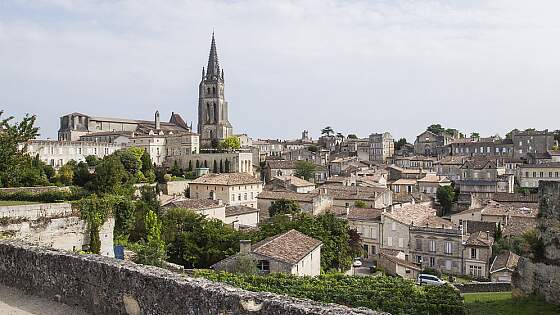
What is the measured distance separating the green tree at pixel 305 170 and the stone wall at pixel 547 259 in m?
65.3

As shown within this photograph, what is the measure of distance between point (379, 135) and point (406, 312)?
92.3 meters

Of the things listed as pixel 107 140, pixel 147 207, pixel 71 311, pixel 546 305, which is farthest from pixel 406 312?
pixel 107 140

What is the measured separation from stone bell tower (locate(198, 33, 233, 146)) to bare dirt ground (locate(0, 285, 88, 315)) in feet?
320

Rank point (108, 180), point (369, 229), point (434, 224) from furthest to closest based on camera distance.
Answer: point (369, 229)
point (434, 224)
point (108, 180)

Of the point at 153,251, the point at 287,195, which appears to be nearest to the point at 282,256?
the point at 153,251

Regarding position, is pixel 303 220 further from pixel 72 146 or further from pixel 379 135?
pixel 379 135

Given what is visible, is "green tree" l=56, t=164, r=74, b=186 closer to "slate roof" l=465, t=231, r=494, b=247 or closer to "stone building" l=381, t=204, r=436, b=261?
"stone building" l=381, t=204, r=436, b=261

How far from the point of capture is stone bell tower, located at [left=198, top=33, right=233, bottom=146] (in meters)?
108

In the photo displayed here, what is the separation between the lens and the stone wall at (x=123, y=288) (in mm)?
6223

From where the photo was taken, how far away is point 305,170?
8512 cm

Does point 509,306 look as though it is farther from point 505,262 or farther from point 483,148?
point 483,148

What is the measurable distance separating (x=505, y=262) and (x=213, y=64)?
285 ft

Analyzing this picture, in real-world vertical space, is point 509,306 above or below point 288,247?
below

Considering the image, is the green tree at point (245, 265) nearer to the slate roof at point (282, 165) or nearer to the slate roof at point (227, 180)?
the slate roof at point (227, 180)
